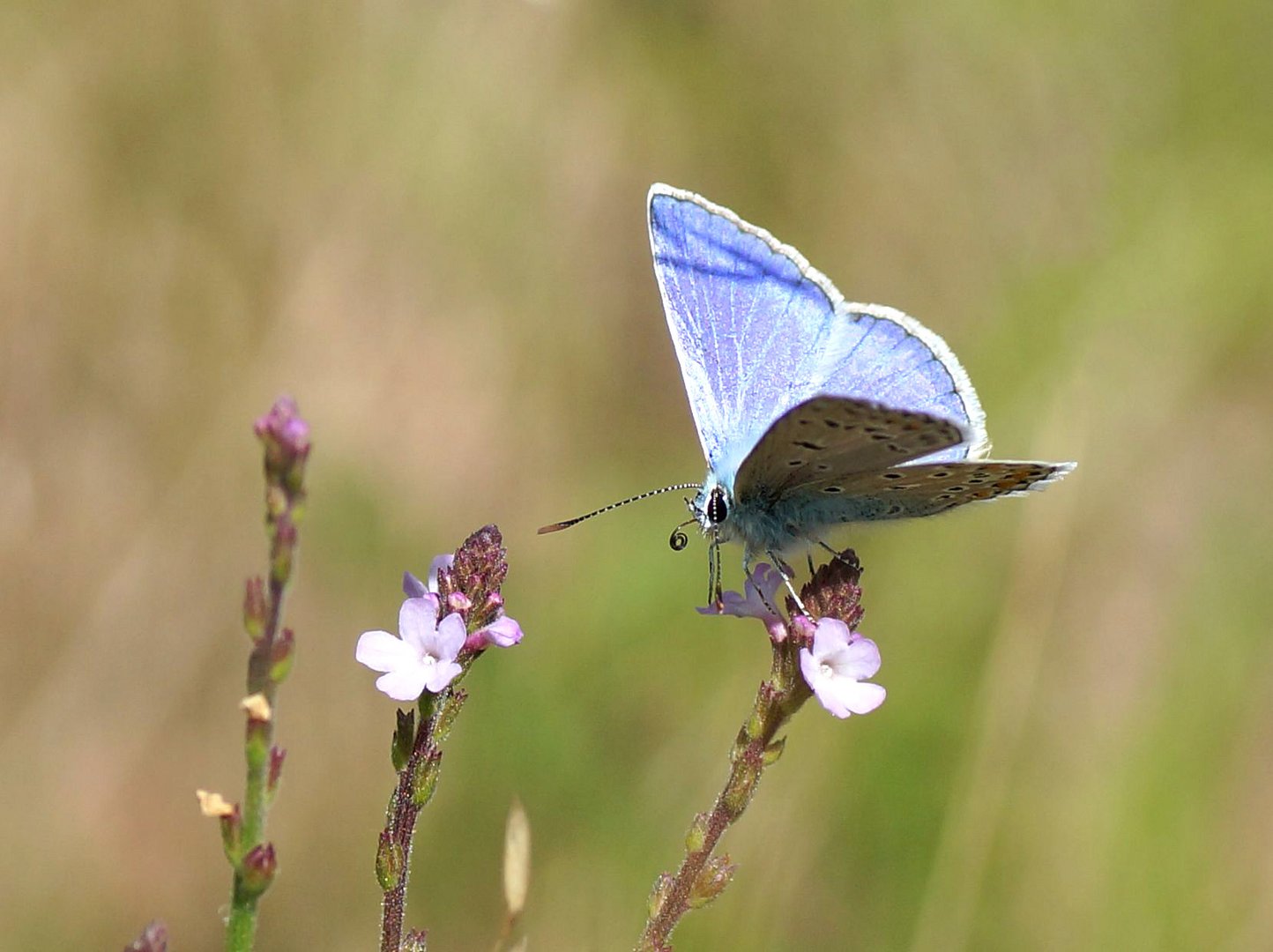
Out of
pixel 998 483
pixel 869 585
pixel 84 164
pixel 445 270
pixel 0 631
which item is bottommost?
pixel 998 483

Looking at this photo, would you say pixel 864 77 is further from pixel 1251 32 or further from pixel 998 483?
pixel 998 483

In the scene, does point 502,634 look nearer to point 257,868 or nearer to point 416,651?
point 416,651

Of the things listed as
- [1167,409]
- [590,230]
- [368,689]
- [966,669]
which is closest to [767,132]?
[590,230]

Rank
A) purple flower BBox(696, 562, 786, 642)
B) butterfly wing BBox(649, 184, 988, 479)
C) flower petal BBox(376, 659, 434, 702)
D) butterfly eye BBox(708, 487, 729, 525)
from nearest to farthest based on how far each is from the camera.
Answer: flower petal BBox(376, 659, 434, 702) → purple flower BBox(696, 562, 786, 642) → butterfly eye BBox(708, 487, 729, 525) → butterfly wing BBox(649, 184, 988, 479)

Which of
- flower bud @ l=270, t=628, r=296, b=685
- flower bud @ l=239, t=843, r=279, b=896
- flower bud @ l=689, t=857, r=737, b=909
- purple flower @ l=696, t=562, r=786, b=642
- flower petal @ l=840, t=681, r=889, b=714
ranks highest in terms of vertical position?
purple flower @ l=696, t=562, r=786, b=642

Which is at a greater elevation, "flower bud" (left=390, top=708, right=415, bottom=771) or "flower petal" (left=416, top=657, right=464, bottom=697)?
"flower petal" (left=416, top=657, right=464, bottom=697)

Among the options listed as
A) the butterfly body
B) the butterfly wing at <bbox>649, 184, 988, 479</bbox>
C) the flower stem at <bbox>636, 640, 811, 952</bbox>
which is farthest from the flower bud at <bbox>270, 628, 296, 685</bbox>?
the butterfly wing at <bbox>649, 184, 988, 479</bbox>

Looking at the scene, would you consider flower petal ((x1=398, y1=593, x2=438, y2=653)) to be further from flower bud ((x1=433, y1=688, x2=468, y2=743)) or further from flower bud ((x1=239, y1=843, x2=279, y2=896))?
flower bud ((x1=239, y1=843, x2=279, y2=896))
